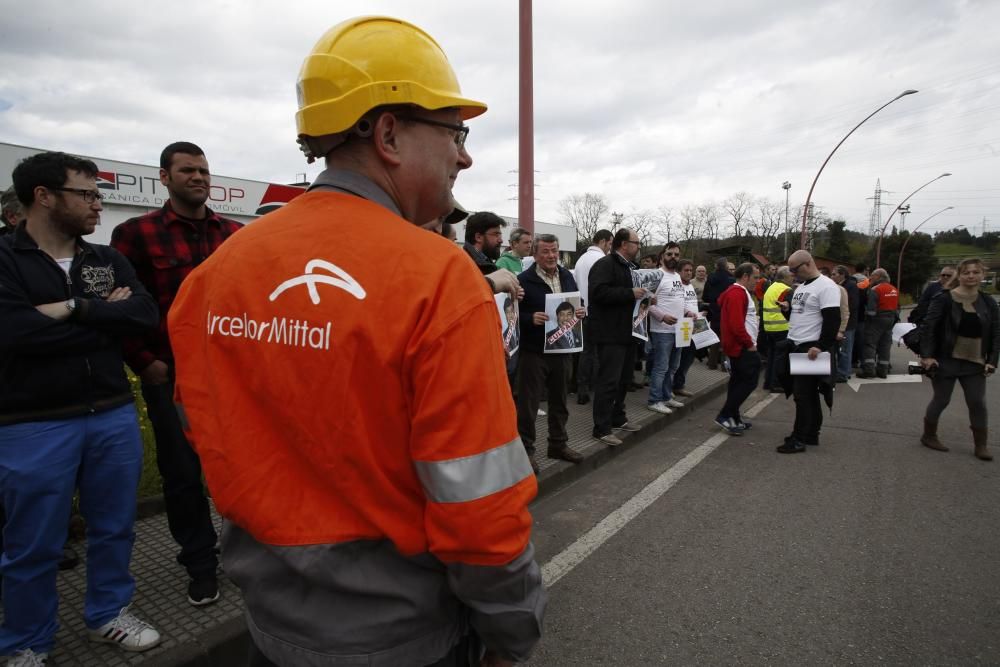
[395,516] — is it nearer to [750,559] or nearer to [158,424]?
[158,424]

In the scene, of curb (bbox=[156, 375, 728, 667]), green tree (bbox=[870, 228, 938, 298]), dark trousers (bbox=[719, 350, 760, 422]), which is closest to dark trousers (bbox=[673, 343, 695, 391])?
curb (bbox=[156, 375, 728, 667])

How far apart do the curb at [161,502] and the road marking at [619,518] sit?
603 mm

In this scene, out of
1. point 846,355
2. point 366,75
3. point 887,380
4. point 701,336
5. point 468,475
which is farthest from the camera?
point 887,380

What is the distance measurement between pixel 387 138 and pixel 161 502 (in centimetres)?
393

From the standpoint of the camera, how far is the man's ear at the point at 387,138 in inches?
45.6

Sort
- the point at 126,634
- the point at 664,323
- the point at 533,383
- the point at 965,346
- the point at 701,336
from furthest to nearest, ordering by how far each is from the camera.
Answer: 1. the point at 701,336
2. the point at 664,323
3. the point at 965,346
4. the point at 533,383
5. the point at 126,634

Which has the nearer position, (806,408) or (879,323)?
(806,408)

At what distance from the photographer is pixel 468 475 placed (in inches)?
39.4

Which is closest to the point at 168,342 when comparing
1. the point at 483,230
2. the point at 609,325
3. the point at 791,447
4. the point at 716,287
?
the point at 483,230

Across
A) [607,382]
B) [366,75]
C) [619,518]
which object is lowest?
[619,518]

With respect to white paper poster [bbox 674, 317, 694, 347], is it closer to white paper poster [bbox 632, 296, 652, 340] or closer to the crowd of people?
white paper poster [bbox 632, 296, 652, 340]

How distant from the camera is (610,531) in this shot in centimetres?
401

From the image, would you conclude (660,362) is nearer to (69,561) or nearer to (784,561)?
(784,561)

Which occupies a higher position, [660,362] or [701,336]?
[701,336]
